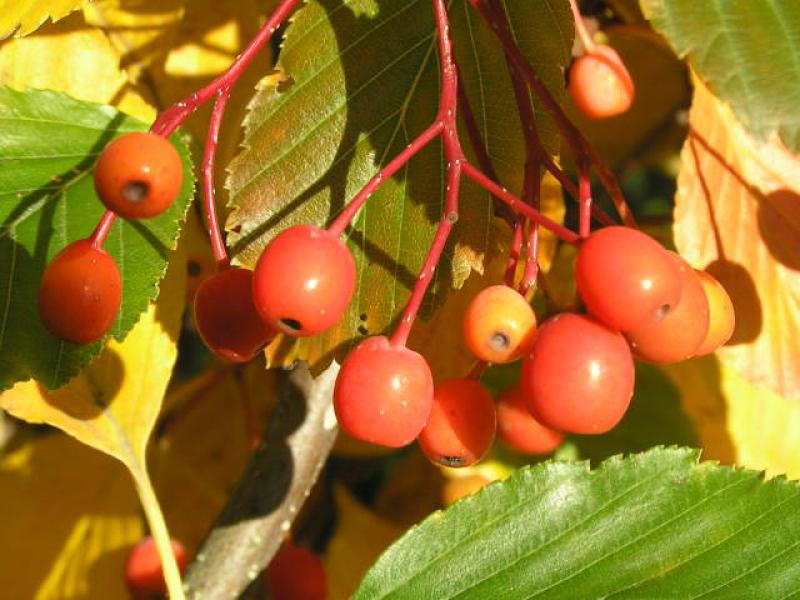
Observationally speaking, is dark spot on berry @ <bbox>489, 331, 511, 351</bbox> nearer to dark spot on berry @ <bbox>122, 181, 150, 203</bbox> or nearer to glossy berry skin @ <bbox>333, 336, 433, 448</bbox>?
glossy berry skin @ <bbox>333, 336, 433, 448</bbox>

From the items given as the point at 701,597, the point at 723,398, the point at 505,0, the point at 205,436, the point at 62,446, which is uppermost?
the point at 505,0

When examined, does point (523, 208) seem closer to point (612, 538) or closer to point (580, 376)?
point (580, 376)

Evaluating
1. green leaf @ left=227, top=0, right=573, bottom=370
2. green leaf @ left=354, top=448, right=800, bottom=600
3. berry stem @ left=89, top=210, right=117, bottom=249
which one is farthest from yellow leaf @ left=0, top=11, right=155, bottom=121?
green leaf @ left=354, top=448, right=800, bottom=600

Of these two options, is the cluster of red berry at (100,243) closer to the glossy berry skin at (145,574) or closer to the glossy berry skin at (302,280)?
the glossy berry skin at (302,280)

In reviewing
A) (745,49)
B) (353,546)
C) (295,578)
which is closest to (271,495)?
(295,578)

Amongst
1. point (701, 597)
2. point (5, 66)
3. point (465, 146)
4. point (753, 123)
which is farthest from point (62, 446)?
point (753, 123)

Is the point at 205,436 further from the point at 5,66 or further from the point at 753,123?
the point at 753,123
